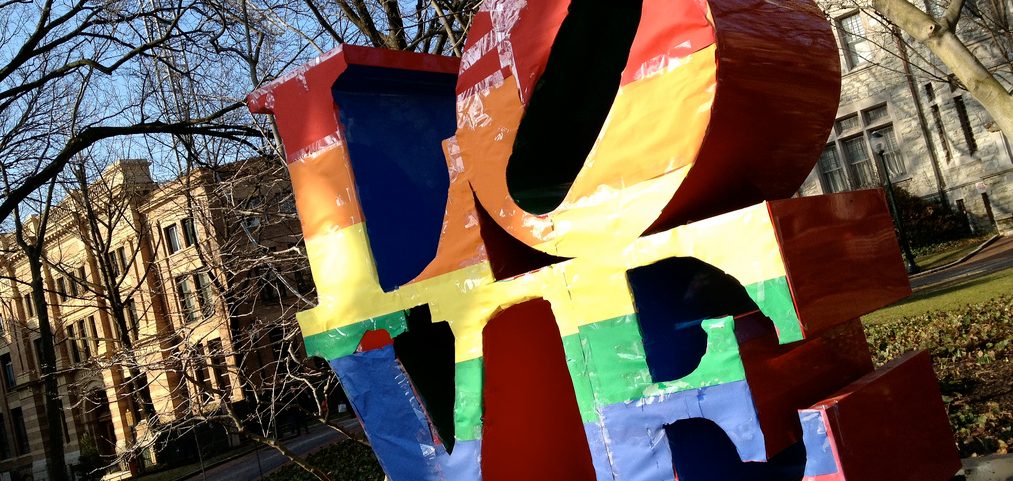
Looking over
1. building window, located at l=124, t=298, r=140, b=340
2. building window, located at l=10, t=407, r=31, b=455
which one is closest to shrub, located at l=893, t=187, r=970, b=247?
building window, located at l=124, t=298, r=140, b=340

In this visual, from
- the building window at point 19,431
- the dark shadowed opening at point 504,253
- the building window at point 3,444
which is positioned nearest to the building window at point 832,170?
the dark shadowed opening at point 504,253

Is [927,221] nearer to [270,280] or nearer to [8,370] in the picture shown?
[270,280]

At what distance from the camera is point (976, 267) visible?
1692 cm

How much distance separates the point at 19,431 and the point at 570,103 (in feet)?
151

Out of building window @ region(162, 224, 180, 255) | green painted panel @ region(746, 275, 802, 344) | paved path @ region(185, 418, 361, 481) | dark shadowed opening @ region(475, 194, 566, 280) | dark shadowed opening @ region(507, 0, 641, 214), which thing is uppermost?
building window @ region(162, 224, 180, 255)

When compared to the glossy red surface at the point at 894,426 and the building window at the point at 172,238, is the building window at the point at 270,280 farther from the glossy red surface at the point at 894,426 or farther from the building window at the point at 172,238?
the building window at the point at 172,238

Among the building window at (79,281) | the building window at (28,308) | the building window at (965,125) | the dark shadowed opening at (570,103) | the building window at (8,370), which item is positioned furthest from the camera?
the building window at (8,370)

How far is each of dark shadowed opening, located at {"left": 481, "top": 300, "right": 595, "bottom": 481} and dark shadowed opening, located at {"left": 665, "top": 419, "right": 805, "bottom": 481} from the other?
2.86 ft

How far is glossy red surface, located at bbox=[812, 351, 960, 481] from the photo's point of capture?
275 centimetres

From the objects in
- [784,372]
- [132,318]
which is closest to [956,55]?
[784,372]

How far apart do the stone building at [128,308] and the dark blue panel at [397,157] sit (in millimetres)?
3885

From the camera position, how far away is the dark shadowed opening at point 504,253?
3551 mm

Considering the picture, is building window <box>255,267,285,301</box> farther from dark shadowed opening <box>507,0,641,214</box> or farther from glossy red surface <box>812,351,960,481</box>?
glossy red surface <box>812,351,960,481</box>

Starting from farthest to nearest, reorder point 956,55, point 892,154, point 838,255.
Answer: point 892,154
point 956,55
point 838,255
